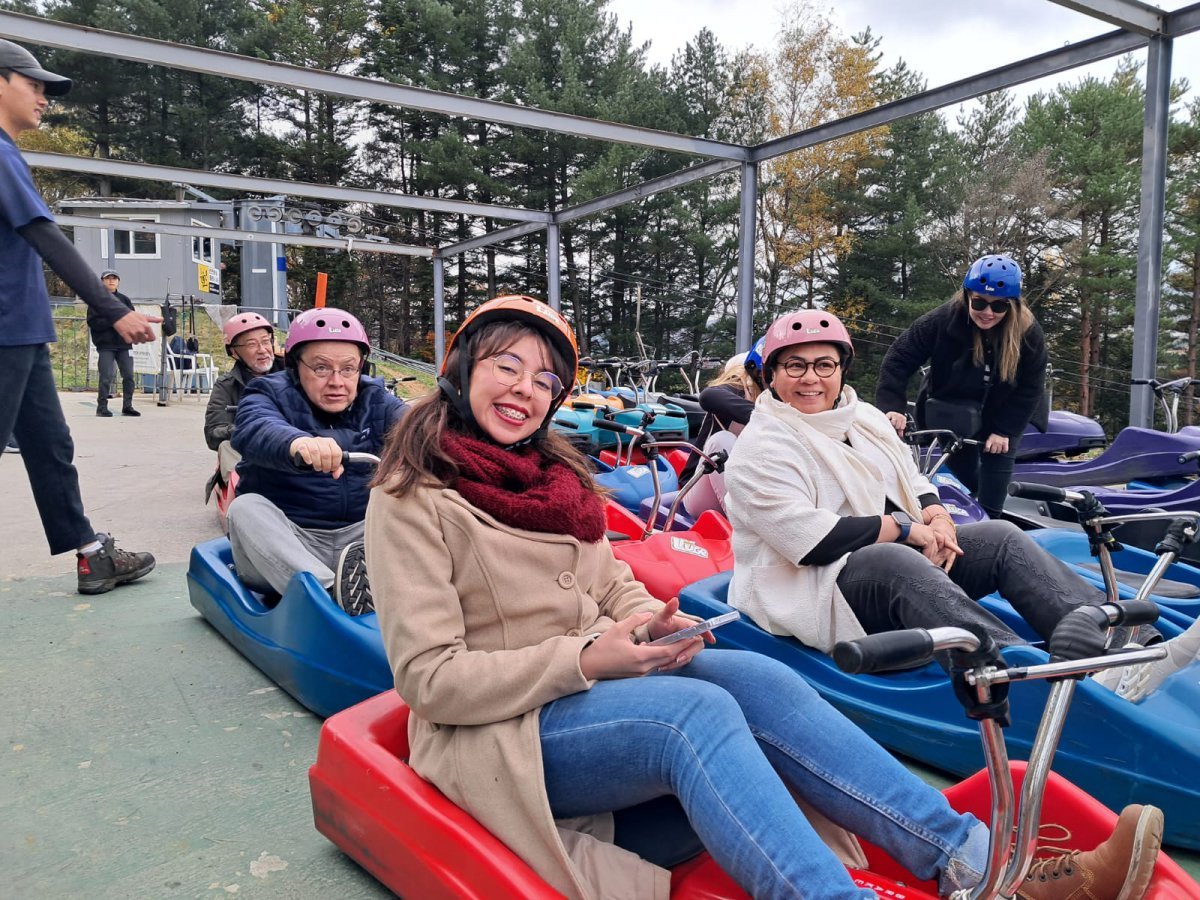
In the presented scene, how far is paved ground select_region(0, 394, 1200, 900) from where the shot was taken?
172 cm

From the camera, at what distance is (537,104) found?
880 inches

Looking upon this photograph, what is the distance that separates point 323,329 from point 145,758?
138 centimetres

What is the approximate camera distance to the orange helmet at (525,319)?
159 centimetres

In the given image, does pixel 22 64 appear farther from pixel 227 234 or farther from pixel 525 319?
pixel 227 234

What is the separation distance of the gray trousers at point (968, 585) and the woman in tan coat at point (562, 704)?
2.24 ft

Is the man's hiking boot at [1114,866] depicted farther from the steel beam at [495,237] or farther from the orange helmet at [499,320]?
the steel beam at [495,237]

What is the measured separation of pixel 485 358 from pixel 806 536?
103cm

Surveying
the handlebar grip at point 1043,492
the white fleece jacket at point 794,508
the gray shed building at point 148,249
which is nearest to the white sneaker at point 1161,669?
the handlebar grip at point 1043,492

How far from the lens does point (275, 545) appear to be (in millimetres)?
2697

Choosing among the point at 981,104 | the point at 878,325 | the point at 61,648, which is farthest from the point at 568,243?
the point at 61,648

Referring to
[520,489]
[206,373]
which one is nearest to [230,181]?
[520,489]

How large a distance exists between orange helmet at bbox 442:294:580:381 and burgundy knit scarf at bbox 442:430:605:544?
0.54 feet

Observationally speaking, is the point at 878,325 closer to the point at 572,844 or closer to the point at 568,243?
the point at 568,243

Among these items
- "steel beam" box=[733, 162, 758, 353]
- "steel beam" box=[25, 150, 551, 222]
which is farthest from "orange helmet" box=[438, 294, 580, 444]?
"steel beam" box=[25, 150, 551, 222]
